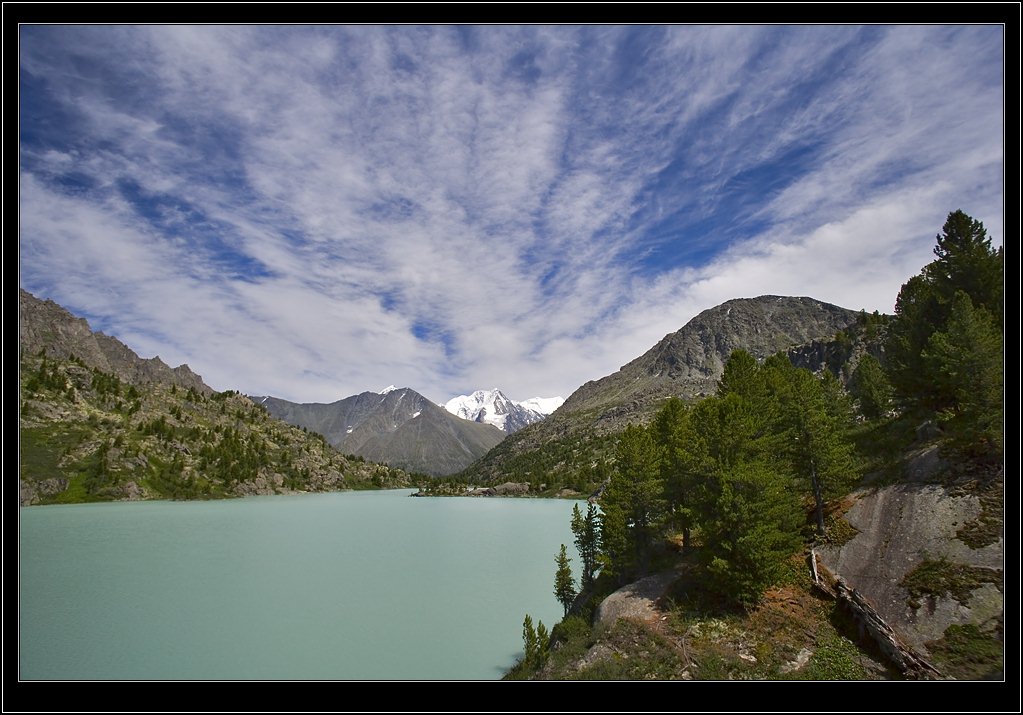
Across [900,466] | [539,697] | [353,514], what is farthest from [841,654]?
[353,514]

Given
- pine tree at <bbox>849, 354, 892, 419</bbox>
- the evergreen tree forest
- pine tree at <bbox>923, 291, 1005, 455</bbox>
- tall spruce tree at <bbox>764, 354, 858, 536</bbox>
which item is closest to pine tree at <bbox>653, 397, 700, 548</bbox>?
the evergreen tree forest

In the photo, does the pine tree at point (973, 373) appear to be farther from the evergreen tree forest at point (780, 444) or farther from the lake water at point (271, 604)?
the lake water at point (271, 604)

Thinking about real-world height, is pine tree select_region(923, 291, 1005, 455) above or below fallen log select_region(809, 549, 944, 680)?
above

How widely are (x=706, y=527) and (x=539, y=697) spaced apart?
84.1 ft

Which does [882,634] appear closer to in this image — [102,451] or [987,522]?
[987,522]

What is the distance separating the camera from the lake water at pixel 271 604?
28.6 m

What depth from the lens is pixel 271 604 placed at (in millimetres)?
40000

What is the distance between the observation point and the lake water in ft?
93.8

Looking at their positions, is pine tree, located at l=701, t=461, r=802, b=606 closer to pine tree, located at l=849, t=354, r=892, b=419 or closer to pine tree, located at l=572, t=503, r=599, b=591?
pine tree, located at l=572, t=503, r=599, b=591

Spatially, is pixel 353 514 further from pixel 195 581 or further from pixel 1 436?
pixel 1 436

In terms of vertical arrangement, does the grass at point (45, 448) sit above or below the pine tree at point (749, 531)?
below

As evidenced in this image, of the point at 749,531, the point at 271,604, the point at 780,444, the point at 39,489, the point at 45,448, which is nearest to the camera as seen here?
the point at 749,531

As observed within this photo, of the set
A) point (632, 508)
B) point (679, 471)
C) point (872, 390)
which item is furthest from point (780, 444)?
point (872, 390)

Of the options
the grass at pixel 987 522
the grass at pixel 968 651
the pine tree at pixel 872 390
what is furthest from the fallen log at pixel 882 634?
the pine tree at pixel 872 390
